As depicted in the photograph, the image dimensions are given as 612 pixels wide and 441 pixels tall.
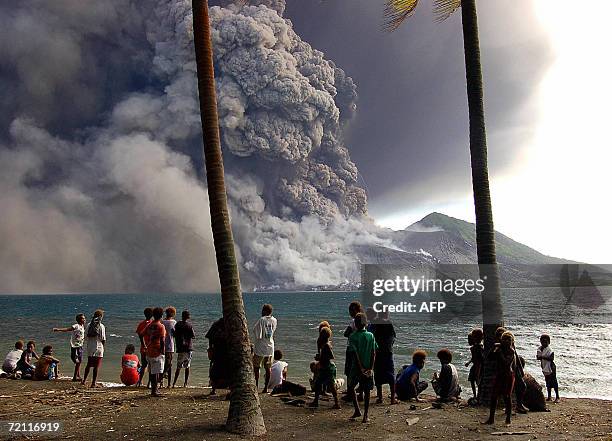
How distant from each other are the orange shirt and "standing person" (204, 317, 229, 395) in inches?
39.7

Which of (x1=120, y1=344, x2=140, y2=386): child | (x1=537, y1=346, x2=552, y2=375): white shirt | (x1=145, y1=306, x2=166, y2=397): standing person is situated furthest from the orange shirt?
(x1=537, y1=346, x2=552, y2=375): white shirt

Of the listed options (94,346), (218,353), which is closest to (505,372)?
(218,353)

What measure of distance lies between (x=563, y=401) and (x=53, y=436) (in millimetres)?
10265

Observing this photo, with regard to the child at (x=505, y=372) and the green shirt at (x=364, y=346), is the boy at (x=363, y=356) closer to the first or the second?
the green shirt at (x=364, y=346)

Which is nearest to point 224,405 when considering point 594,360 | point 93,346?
point 93,346

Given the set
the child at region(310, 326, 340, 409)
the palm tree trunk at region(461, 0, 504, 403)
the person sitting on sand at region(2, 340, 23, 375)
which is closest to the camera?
the child at region(310, 326, 340, 409)

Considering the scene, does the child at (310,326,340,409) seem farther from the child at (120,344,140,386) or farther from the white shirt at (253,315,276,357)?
the child at (120,344,140,386)

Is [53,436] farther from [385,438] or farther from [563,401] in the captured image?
[563,401]

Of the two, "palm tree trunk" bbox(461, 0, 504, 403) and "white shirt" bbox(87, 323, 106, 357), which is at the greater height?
"palm tree trunk" bbox(461, 0, 504, 403)

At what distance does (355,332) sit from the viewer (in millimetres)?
8406

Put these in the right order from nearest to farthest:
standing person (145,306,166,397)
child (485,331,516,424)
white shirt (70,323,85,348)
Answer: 1. child (485,331,516,424)
2. standing person (145,306,166,397)
3. white shirt (70,323,85,348)

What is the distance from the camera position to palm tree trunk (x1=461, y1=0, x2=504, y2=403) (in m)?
9.39

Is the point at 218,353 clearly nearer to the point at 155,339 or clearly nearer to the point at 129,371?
the point at 155,339

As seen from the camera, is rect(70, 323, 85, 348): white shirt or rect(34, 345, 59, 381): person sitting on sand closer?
rect(70, 323, 85, 348): white shirt
